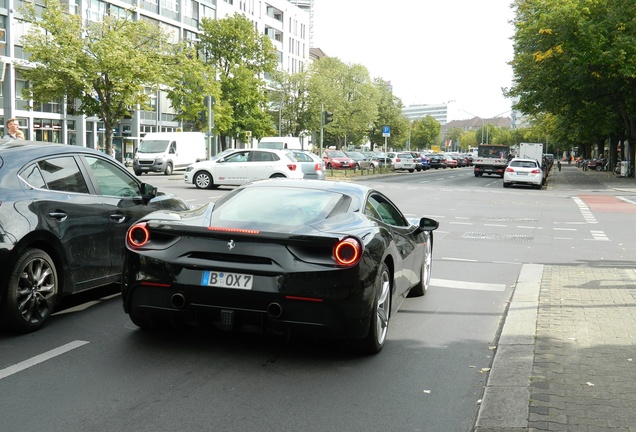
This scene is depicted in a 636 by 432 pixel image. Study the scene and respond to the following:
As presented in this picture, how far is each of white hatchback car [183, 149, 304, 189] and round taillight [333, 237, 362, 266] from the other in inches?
851

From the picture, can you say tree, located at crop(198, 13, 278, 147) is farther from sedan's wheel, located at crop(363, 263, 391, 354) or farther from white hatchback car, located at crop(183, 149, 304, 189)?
sedan's wheel, located at crop(363, 263, 391, 354)

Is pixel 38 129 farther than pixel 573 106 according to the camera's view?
Yes

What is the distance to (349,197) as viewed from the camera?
6145 millimetres

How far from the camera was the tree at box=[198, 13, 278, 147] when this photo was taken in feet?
213

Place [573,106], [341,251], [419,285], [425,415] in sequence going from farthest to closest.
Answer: [573,106]
[419,285]
[341,251]
[425,415]

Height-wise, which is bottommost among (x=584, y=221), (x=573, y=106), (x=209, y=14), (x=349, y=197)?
(x=584, y=221)

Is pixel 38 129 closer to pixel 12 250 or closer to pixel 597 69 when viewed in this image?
pixel 597 69

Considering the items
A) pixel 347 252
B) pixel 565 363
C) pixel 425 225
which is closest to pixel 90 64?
pixel 425 225

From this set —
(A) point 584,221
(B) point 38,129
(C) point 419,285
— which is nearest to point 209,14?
(B) point 38,129

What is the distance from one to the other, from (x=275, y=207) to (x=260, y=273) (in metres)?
0.87

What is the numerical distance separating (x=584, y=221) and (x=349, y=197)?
13997 millimetres

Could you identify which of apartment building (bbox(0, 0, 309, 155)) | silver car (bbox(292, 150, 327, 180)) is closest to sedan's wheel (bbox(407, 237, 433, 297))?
silver car (bbox(292, 150, 327, 180))

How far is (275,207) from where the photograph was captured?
582 cm

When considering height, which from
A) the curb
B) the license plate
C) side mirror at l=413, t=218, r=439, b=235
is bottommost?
the curb
